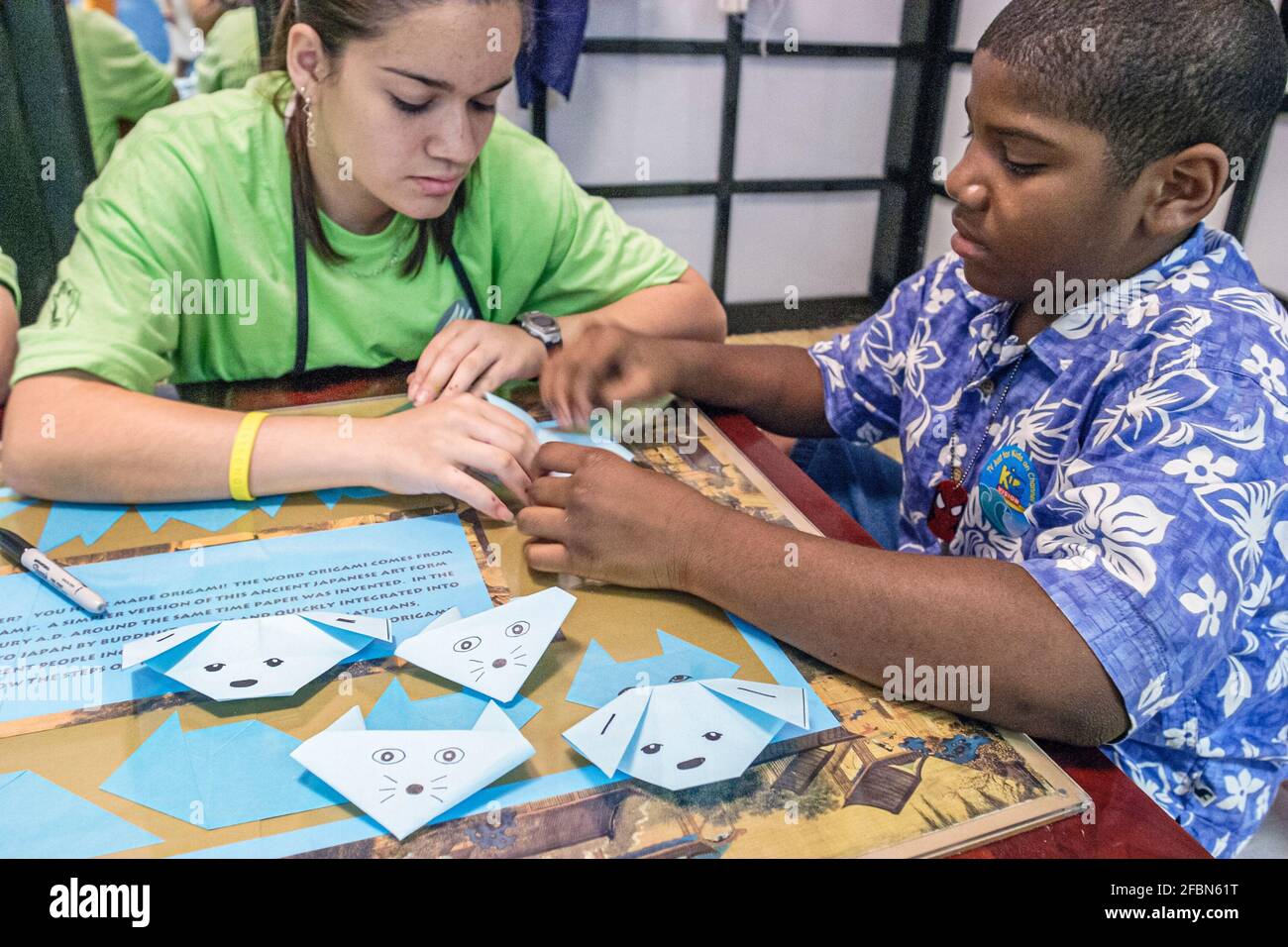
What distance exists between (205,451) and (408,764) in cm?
44

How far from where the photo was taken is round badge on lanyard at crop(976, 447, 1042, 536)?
2.92 ft

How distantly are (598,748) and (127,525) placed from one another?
19.9 inches

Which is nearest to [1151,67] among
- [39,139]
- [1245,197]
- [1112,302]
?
[1112,302]

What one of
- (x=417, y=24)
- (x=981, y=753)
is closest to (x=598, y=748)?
(x=981, y=753)

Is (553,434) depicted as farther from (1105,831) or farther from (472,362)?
(1105,831)

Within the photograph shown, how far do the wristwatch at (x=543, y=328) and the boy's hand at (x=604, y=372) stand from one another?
6 centimetres

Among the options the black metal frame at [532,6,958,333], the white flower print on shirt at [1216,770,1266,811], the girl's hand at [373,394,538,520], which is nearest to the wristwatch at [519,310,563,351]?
the girl's hand at [373,394,538,520]

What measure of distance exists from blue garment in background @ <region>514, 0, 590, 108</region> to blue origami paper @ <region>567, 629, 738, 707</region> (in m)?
2.24

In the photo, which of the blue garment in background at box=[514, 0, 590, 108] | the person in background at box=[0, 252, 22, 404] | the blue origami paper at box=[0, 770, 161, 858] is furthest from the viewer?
the blue garment in background at box=[514, 0, 590, 108]

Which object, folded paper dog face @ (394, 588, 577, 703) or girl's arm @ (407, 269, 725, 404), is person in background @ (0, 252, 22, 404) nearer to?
girl's arm @ (407, 269, 725, 404)

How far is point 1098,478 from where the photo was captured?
2.34ft

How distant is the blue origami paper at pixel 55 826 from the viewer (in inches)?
20.8

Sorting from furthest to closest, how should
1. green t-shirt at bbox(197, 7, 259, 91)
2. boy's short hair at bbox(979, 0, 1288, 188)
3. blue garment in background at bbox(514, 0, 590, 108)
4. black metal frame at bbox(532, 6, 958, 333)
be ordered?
black metal frame at bbox(532, 6, 958, 333) < blue garment in background at bbox(514, 0, 590, 108) < green t-shirt at bbox(197, 7, 259, 91) < boy's short hair at bbox(979, 0, 1288, 188)

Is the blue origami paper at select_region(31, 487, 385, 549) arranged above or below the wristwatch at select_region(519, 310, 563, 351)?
below
